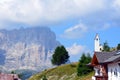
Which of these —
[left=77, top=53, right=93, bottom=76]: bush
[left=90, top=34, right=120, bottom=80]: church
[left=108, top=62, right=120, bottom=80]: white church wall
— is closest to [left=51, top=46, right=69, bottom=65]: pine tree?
[left=77, top=53, right=93, bottom=76]: bush

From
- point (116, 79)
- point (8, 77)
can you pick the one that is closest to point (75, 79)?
point (8, 77)

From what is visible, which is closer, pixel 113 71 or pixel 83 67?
pixel 113 71

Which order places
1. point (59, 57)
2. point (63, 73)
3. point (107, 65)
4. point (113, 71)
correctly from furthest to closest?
point (59, 57), point (63, 73), point (107, 65), point (113, 71)

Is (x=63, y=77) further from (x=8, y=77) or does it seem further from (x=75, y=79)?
(x=8, y=77)

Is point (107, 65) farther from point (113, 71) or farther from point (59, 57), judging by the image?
point (59, 57)

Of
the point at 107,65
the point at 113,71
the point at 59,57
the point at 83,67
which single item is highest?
the point at 59,57

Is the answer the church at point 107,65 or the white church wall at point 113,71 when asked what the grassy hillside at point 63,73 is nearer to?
the church at point 107,65

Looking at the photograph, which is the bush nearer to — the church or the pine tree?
the pine tree

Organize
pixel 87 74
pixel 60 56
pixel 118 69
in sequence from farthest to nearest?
pixel 60 56 → pixel 87 74 → pixel 118 69

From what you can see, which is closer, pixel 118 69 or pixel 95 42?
pixel 118 69

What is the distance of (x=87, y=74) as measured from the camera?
400 feet

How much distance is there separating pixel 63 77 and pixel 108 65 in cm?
7695

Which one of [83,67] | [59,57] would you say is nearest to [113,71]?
[83,67]

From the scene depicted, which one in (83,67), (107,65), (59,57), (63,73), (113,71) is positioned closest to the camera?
(113,71)
